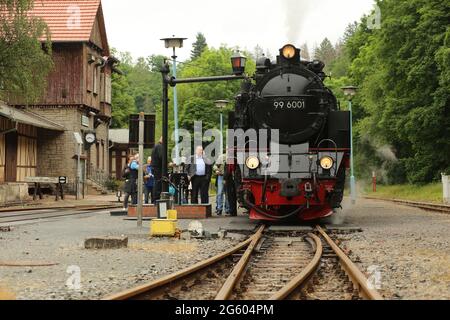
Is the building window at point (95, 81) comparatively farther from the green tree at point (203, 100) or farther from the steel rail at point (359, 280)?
the steel rail at point (359, 280)

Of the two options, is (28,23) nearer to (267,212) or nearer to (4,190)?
(4,190)

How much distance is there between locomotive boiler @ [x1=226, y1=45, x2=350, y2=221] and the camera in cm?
1389

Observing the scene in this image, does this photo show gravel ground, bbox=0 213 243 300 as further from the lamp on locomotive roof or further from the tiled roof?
the tiled roof

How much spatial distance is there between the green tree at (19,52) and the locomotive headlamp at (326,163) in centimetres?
1509

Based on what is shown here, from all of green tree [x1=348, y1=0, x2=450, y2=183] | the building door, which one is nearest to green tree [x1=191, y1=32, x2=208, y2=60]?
green tree [x1=348, y1=0, x2=450, y2=183]

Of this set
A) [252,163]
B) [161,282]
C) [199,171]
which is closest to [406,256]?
[161,282]

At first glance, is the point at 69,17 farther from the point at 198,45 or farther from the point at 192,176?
the point at 198,45

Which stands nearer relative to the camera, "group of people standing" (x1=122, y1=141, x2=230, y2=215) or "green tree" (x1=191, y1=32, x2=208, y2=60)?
"group of people standing" (x1=122, y1=141, x2=230, y2=215)

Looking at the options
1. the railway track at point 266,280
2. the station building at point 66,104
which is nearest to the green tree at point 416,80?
the station building at point 66,104

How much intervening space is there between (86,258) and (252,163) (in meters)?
5.52

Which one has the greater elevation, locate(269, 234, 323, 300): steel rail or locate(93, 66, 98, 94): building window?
locate(93, 66, 98, 94): building window

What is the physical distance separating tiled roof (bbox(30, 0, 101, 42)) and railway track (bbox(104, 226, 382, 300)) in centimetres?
2987
